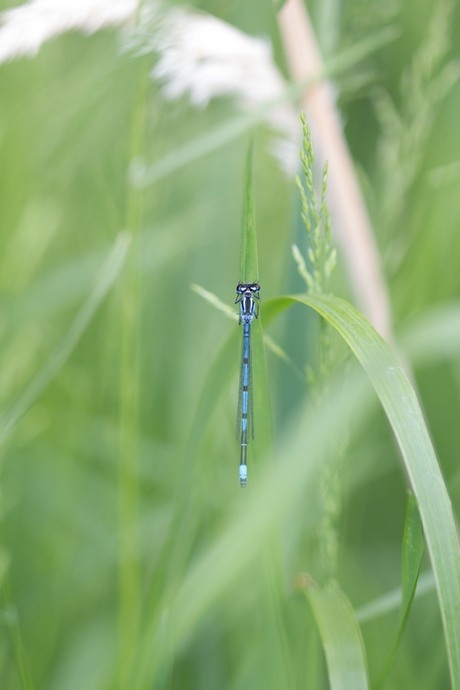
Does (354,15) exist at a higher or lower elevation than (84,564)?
higher

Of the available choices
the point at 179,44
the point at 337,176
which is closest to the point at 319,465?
the point at 337,176

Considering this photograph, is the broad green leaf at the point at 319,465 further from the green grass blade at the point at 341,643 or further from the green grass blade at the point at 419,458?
the green grass blade at the point at 341,643

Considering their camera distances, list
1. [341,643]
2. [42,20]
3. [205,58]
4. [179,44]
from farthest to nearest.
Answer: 1. [205,58]
2. [179,44]
3. [42,20]
4. [341,643]

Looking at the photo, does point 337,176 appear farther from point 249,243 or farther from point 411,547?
point 411,547

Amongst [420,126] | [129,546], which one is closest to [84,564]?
[129,546]

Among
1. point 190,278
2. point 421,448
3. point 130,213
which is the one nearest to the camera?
point 421,448

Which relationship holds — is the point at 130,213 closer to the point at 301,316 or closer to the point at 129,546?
the point at 301,316
